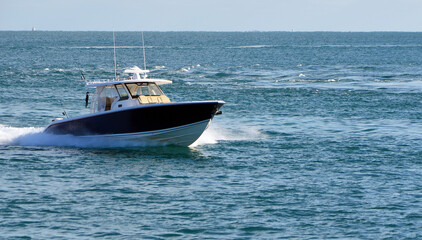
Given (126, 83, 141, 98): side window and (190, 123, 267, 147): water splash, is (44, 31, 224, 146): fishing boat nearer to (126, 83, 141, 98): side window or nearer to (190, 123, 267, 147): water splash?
(126, 83, 141, 98): side window

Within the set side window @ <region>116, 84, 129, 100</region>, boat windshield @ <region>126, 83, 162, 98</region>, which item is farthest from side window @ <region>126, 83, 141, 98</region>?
side window @ <region>116, 84, 129, 100</region>

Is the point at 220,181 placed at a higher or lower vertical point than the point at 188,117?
lower

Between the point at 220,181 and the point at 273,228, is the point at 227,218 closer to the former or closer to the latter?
the point at 273,228

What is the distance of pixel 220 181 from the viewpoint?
2280 cm

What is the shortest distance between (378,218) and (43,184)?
10.4 m

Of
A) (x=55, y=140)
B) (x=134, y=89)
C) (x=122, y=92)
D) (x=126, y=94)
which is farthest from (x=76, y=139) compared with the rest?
(x=134, y=89)

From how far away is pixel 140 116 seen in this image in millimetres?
27344

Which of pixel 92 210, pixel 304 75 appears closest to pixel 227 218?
pixel 92 210

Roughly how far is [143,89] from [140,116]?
55.9 inches

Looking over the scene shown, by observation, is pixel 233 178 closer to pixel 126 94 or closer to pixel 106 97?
pixel 126 94

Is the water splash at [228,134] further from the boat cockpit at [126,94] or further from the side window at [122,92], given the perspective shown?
the side window at [122,92]

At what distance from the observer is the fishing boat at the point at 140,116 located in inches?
1070

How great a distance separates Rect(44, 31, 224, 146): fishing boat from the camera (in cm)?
2717

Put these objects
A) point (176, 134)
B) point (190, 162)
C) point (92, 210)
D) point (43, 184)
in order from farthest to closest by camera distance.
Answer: point (176, 134), point (190, 162), point (43, 184), point (92, 210)
